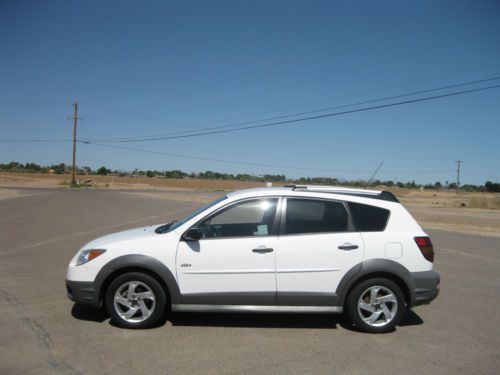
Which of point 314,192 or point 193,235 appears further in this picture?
point 314,192

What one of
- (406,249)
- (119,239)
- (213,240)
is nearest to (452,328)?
(406,249)

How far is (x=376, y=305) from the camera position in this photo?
4.73 meters

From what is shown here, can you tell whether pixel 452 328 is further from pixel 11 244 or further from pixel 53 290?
pixel 11 244

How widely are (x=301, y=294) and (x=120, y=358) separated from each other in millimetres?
1981

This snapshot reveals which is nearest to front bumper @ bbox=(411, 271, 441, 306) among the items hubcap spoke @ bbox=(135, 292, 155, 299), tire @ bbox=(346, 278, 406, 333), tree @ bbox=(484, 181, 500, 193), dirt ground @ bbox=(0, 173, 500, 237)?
tire @ bbox=(346, 278, 406, 333)

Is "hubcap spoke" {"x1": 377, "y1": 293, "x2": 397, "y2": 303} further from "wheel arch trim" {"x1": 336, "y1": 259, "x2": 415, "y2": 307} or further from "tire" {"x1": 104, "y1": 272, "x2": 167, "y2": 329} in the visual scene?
"tire" {"x1": 104, "y1": 272, "x2": 167, "y2": 329}

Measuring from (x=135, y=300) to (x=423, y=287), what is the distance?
3.28m

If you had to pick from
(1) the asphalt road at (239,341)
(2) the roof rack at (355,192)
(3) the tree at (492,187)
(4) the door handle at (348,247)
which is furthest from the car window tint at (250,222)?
(3) the tree at (492,187)

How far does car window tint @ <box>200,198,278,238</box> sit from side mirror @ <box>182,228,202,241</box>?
16 cm

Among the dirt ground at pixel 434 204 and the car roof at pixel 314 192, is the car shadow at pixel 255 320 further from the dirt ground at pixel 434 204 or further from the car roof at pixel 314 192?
the dirt ground at pixel 434 204

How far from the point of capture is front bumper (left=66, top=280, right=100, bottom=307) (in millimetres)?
4629

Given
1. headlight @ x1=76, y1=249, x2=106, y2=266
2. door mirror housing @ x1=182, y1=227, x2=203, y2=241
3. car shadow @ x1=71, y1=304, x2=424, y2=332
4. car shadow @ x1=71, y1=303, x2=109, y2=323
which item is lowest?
car shadow @ x1=71, y1=303, x2=109, y2=323

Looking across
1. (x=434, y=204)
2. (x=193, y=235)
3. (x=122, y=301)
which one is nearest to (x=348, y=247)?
(x=193, y=235)

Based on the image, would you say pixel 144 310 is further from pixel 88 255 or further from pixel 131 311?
pixel 88 255
